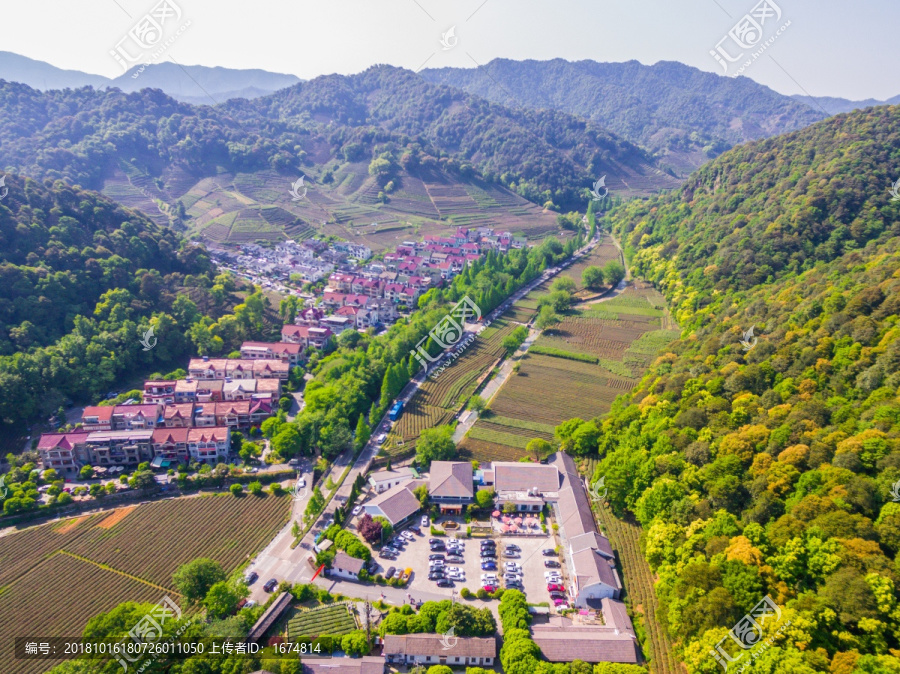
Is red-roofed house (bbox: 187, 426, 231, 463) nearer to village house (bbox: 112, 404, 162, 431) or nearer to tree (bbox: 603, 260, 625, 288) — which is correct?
village house (bbox: 112, 404, 162, 431)

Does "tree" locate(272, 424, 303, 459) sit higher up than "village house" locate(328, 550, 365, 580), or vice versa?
"tree" locate(272, 424, 303, 459)

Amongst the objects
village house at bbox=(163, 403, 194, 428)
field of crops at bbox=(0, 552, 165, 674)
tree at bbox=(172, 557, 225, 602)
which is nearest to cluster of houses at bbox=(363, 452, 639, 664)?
tree at bbox=(172, 557, 225, 602)

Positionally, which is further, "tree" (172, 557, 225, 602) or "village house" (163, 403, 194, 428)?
"village house" (163, 403, 194, 428)

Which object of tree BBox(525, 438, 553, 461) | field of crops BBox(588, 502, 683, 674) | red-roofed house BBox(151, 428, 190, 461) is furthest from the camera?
tree BBox(525, 438, 553, 461)

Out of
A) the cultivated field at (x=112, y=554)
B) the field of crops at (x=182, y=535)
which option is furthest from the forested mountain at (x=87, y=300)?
the field of crops at (x=182, y=535)

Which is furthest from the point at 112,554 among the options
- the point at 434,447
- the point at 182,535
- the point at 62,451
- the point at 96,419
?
the point at 434,447

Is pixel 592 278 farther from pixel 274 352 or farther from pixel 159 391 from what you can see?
pixel 159 391

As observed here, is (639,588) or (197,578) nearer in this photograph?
(197,578)

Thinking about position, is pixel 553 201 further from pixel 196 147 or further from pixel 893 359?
pixel 893 359
